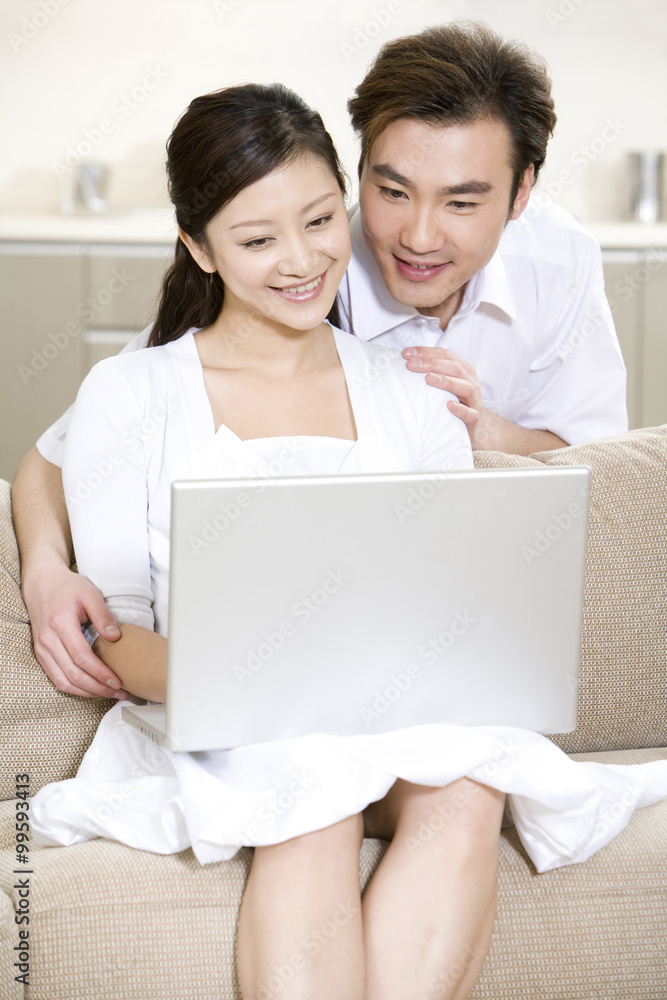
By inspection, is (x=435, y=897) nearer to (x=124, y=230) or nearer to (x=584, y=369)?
(x=584, y=369)

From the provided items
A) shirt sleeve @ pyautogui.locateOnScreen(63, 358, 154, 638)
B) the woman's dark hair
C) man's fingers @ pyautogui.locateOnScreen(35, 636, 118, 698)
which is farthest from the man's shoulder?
man's fingers @ pyautogui.locateOnScreen(35, 636, 118, 698)

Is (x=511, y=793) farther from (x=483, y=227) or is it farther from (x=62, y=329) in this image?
(x=62, y=329)

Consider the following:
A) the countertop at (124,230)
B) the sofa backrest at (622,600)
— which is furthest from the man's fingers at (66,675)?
the countertop at (124,230)

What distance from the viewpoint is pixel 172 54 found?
141 inches

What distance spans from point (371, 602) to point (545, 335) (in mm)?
1073

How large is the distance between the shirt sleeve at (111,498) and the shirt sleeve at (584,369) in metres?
0.84

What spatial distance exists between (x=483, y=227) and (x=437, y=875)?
0.97 metres

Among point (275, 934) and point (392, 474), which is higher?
point (392, 474)

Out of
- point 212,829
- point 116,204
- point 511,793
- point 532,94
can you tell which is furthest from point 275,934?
point 116,204

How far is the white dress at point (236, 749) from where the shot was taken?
104 cm

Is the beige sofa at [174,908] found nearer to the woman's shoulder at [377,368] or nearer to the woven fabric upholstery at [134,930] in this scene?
the woven fabric upholstery at [134,930]

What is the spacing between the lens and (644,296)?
342 centimetres

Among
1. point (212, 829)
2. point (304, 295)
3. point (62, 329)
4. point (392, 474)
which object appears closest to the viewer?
point (392, 474)

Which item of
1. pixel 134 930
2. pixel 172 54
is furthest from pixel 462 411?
pixel 172 54
